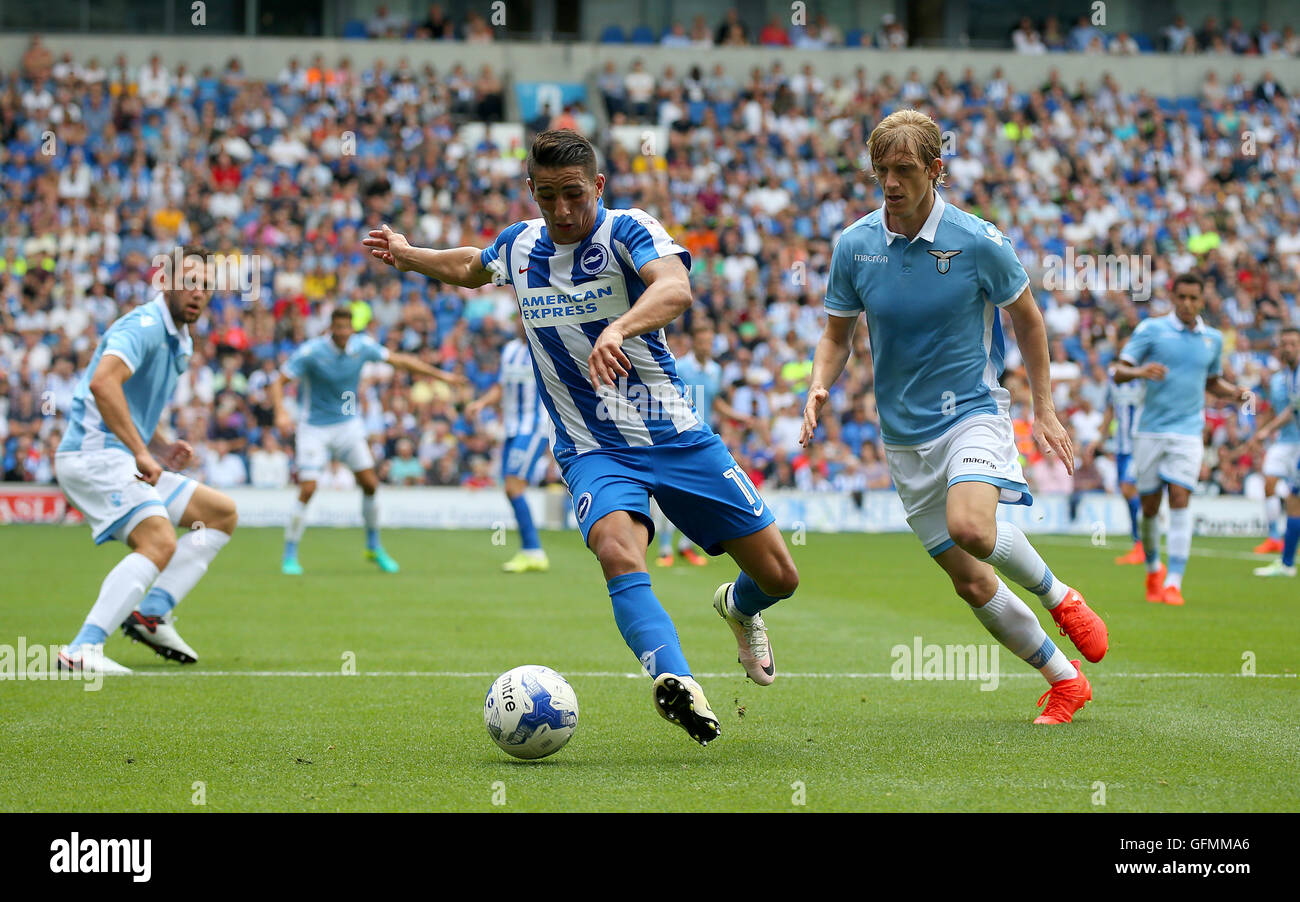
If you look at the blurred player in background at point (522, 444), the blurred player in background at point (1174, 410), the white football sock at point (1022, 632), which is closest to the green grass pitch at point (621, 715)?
the white football sock at point (1022, 632)

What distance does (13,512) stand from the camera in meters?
23.1

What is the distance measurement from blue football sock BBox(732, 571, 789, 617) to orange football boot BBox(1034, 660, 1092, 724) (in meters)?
1.27

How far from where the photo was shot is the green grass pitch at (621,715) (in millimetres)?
4844

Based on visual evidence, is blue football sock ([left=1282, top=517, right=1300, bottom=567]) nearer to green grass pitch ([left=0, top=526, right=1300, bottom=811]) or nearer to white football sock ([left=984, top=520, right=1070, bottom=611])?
green grass pitch ([left=0, top=526, right=1300, bottom=811])

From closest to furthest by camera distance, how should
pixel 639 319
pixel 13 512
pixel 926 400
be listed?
pixel 639 319, pixel 926 400, pixel 13 512

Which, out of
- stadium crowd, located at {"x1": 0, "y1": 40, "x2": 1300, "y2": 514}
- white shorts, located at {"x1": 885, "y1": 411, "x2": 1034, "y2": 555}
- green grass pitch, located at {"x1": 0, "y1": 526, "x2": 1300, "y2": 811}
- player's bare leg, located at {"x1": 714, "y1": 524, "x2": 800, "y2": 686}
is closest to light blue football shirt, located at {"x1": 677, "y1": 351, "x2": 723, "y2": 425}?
green grass pitch, located at {"x1": 0, "y1": 526, "x2": 1300, "y2": 811}

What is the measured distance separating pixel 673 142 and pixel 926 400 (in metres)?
25.6

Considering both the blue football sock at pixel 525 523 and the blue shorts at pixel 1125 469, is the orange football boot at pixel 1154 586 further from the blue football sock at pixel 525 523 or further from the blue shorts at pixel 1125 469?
the blue football sock at pixel 525 523

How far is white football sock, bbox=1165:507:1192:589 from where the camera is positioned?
12.3m

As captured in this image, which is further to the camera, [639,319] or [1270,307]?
[1270,307]

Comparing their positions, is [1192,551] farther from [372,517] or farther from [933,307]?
[933,307]

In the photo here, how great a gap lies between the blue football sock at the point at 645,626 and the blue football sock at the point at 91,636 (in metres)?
3.63
